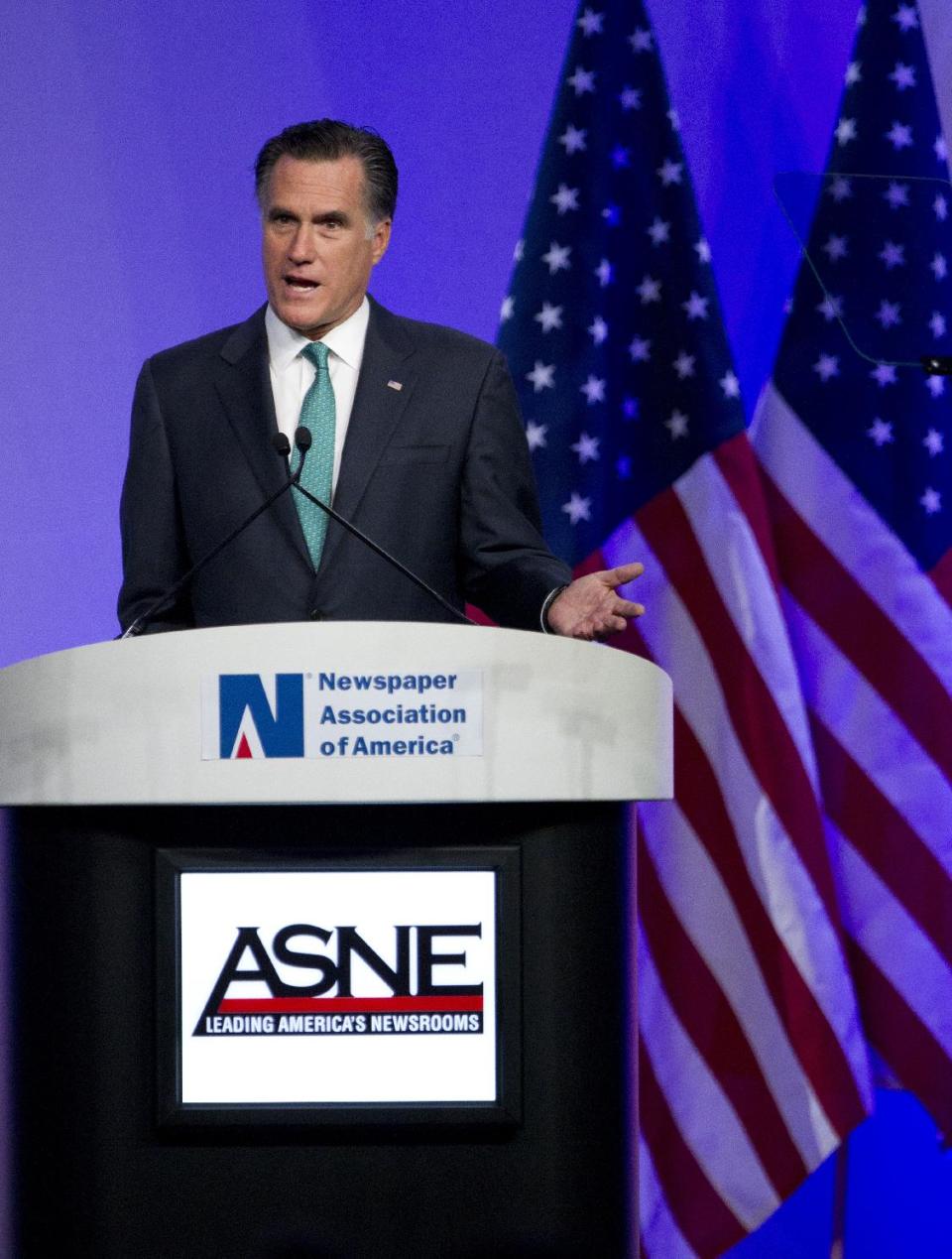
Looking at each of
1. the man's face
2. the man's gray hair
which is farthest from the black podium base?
the man's gray hair

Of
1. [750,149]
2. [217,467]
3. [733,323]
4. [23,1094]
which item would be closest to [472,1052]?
[23,1094]

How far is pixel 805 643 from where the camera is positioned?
294 centimetres

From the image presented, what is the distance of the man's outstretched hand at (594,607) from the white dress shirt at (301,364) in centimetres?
43

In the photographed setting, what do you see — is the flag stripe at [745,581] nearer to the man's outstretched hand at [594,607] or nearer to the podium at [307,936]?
the man's outstretched hand at [594,607]

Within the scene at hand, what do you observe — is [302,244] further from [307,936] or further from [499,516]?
[307,936]

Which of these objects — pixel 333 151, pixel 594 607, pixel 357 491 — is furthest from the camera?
pixel 333 151

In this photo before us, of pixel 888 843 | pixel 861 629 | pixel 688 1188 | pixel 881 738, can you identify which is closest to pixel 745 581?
pixel 861 629

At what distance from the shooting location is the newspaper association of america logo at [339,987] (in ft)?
4.02

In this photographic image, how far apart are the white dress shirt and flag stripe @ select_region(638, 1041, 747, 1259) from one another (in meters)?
1.61

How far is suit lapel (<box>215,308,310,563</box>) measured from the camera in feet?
5.57

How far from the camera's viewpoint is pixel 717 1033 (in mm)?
2838

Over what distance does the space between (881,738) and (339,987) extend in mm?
1887

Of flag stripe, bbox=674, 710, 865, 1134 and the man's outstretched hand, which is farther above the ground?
the man's outstretched hand

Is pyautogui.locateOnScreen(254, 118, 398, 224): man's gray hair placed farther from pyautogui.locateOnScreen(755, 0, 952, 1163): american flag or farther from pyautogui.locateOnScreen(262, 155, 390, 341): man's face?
pyautogui.locateOnScreen(755, 0, 952, 1163): american flag
